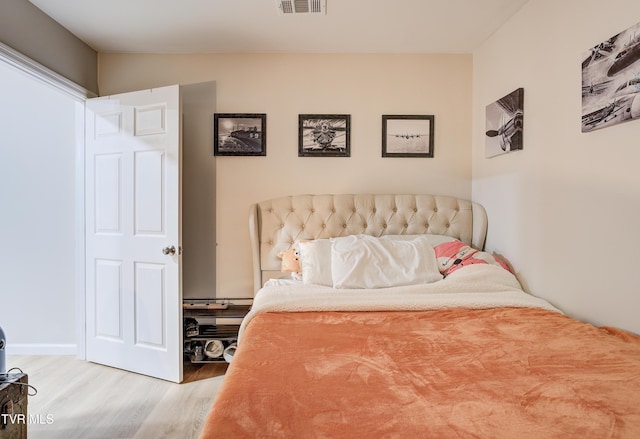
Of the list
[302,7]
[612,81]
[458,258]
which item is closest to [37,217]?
[302,7]

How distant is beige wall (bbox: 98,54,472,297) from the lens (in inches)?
116

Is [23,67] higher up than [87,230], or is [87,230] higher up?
[23,67]

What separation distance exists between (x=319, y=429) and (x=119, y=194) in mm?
2466

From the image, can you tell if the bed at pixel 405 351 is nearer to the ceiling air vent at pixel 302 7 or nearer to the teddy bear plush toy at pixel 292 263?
the teddy bear plush toy at pixel 292 263

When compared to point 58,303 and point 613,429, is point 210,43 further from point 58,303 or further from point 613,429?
point 613,429

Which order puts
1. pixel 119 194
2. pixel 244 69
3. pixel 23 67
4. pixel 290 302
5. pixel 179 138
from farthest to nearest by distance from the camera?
pixel 244 69 → pixel 119 194 → pixel 179 138 → pixel 23 67 → pixel 290 302

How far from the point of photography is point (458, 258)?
7.85 ft

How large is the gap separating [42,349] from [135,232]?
140 centimetres

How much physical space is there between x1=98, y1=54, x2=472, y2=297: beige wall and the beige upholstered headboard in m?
0.14

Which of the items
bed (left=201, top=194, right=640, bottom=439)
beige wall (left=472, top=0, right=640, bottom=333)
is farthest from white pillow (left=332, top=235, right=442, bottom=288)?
beige wall (left=472, top=0, right=640, bottom=333)

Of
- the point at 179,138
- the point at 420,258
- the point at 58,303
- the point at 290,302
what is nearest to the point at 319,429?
the point at 290,302

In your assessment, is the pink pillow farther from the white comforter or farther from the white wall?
the white wall

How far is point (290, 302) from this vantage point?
6.31 ft

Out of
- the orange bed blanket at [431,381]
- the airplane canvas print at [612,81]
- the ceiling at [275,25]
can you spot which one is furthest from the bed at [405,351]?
the ceiling at [275,25]
